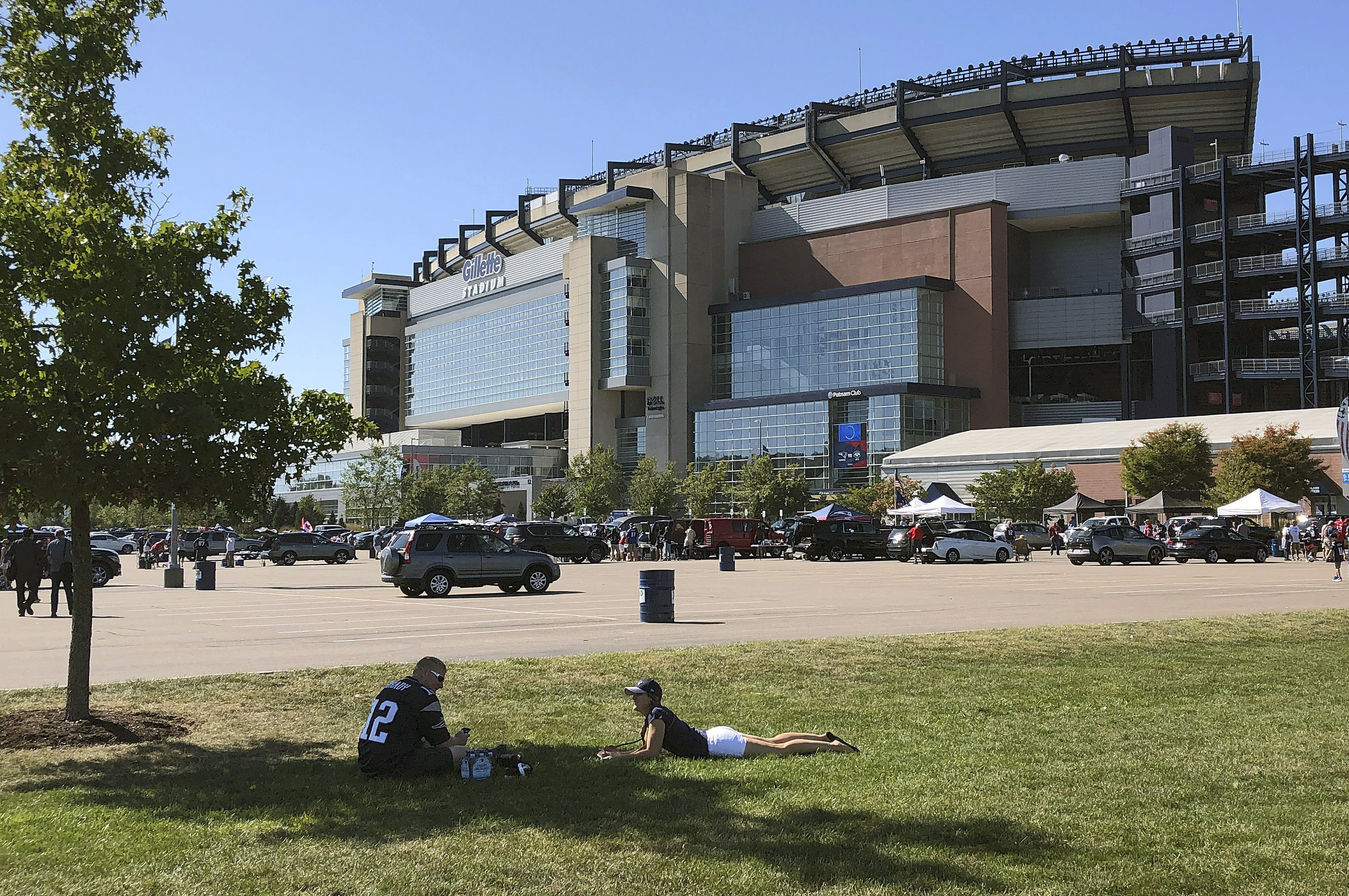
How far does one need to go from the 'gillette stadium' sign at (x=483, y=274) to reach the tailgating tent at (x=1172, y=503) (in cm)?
8616

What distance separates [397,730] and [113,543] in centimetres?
7685

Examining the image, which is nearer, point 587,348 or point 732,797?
point 732,797

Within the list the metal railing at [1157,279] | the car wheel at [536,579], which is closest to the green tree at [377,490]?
the metal railing at [1157,279]

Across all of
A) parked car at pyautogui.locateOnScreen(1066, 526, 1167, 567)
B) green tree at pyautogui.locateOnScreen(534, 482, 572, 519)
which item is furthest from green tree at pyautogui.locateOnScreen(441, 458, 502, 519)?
parked car at pyautogui.locateOnScreen(1066, 526, 1167, 567)

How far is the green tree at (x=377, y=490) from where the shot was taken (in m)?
110

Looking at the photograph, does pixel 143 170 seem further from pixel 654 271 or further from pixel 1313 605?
pixel 654 271

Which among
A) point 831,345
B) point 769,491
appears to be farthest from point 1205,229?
point 769,491

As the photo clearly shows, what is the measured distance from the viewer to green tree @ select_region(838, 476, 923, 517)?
79438 millimetres

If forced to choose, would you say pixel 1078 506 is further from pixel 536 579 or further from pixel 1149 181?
pixel 536 579

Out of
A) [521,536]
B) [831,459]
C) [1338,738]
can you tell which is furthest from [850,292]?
[1338,738]

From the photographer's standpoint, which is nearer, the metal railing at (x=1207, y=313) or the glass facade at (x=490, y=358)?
the metal railing at (x=1207, y=313)

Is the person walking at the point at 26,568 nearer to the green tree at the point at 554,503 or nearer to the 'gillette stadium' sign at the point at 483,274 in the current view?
the green tree at the point at 554,503

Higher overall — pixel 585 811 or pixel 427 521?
pixel 427 521

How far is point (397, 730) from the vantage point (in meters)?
8.70
